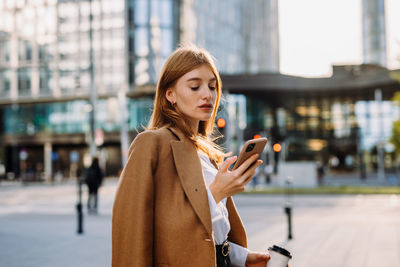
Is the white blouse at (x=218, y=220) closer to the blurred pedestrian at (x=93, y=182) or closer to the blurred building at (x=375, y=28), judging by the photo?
the blurred pedestrian at (x=93, y=182)

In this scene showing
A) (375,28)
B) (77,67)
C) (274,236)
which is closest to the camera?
(274,236)

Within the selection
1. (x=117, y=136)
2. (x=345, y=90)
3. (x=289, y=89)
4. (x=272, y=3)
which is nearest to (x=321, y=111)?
(x=345, y=90)

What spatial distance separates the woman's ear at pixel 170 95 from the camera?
2.28 metres

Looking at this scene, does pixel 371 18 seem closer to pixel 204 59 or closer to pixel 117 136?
pixel 117 136

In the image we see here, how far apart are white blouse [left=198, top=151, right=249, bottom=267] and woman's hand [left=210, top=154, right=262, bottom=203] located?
47mm

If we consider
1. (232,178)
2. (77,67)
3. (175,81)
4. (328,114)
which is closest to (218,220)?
(232,178)

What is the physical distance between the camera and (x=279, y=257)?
2.10 metres

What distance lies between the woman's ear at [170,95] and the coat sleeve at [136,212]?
0.34 m

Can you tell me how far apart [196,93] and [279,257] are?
887mm

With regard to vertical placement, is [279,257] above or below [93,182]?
above

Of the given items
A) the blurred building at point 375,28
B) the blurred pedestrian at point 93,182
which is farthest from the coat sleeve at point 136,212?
the blurred building at point 375,28

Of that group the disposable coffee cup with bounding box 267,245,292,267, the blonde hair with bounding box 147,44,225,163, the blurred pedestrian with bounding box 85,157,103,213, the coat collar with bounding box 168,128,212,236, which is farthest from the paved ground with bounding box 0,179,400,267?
the coat collar with bounding box 168,128,212,236

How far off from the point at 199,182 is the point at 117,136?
49496 mm

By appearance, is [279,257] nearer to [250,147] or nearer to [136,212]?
[250,147]
